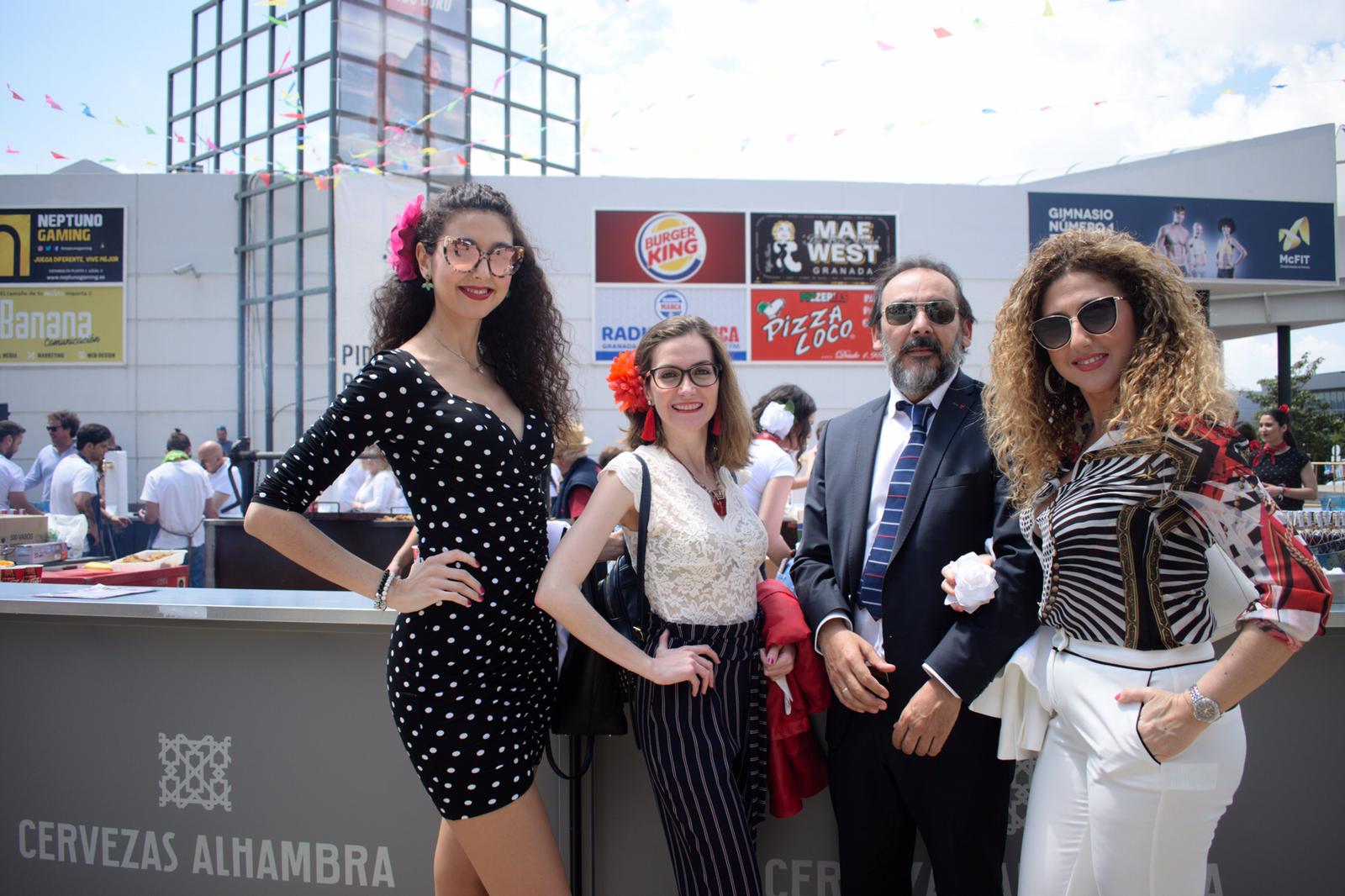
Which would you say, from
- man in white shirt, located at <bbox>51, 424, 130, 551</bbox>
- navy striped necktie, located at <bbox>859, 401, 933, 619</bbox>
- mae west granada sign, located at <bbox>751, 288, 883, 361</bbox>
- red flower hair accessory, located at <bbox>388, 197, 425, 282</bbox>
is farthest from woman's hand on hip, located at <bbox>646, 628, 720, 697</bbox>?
mae west granada sign, located at <bbox>751, 288, 883, 361</bbox>

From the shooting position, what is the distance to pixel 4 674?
2480 millimetres

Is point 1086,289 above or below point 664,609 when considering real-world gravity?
above

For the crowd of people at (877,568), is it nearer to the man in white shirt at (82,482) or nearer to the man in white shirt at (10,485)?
the man in white shirt at (82,482)

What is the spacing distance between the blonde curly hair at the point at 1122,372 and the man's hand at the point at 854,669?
1.47 feet

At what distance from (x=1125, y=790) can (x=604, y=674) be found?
1038 millimetres

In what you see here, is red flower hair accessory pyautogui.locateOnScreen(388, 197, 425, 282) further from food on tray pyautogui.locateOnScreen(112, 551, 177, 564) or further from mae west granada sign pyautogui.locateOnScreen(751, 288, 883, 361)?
mae west granada sign pyautogui.locateOnScreen(751, 288, 883, 361)

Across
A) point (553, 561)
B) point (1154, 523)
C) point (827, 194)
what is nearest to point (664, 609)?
point (553, 561)

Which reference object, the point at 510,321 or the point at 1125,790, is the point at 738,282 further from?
the point at 1125,790

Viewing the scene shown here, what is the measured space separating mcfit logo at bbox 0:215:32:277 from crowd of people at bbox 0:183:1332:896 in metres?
12.1

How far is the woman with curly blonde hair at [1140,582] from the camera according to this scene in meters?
1.35

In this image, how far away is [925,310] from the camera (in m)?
1.96

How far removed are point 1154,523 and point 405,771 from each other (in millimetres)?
1956

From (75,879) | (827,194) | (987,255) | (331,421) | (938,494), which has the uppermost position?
(827,194)

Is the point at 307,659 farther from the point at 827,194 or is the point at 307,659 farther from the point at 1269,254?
the point at 1269,254
